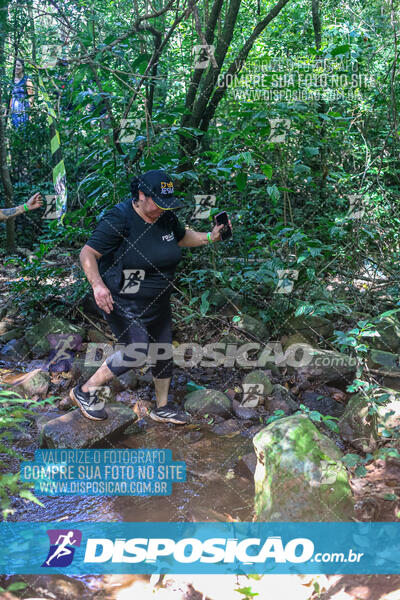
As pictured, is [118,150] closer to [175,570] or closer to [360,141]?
[360,141]


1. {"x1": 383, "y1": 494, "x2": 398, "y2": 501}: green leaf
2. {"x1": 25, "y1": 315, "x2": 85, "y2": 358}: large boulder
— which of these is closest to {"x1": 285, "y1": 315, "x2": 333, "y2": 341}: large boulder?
{"x1": 25, "y1": 315, "x2": 85, "y2": 358}: large boulder

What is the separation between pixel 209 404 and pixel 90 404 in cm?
100

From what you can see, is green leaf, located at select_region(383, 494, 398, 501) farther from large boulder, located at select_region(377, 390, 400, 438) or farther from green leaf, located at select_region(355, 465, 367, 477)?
large boulder, located at select_region(377, 390, 400, 438)

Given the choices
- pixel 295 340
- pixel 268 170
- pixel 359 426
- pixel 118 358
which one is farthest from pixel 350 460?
pixel 268 170

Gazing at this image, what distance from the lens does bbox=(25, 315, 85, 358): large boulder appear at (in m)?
5.28

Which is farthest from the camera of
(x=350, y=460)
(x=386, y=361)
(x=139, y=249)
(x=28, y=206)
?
(x=386, y=361)

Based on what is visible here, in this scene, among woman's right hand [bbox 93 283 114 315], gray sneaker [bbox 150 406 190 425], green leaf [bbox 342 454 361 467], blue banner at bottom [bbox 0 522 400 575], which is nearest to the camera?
blue banner at bottom [bbox 0 522 400 575]

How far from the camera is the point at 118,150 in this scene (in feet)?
16.6

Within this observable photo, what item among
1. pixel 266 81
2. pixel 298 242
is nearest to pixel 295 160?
pixel 266 81

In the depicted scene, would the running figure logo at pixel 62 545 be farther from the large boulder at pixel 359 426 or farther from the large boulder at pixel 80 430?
the large boulder at pixel 359 426

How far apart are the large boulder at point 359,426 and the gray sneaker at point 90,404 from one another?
1.74 meters

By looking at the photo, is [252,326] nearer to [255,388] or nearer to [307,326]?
[307,326]

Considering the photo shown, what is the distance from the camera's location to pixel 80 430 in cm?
365

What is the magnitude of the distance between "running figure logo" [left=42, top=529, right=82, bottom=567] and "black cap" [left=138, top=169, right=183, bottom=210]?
81.1 inches
